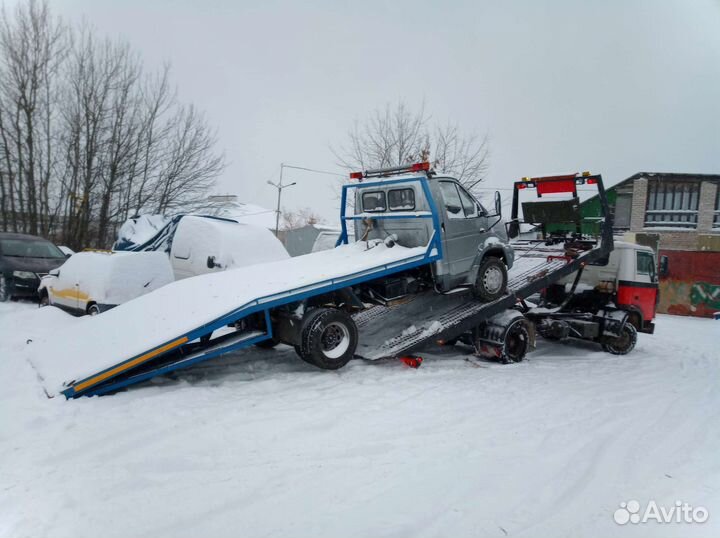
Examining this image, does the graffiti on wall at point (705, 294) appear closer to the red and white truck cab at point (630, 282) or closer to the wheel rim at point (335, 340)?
the red and white truck cab at point (630, 282)

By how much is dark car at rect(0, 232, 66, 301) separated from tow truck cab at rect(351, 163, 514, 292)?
9.06 meters

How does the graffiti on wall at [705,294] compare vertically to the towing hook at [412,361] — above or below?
below

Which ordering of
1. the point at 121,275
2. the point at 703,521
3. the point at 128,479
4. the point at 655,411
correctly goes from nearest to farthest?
the point at 703,521, the point at 128,479, the point at 655,411, the point at 121,275

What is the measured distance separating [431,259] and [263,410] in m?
3.41

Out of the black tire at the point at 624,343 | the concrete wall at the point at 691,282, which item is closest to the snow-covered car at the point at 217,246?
the black tire at the point at 624,343

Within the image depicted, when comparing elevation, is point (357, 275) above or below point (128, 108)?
below

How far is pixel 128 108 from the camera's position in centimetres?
1884

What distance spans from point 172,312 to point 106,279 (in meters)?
3.62

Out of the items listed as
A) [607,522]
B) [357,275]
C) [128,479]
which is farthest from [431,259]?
[128,479]

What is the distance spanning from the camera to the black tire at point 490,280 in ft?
25.3

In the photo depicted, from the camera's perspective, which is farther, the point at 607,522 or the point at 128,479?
the point at 128,479

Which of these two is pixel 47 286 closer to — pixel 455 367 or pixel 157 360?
pixel 157 360

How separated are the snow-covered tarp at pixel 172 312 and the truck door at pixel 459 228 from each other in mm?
558

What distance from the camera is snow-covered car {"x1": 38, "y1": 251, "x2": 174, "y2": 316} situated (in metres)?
8.77
